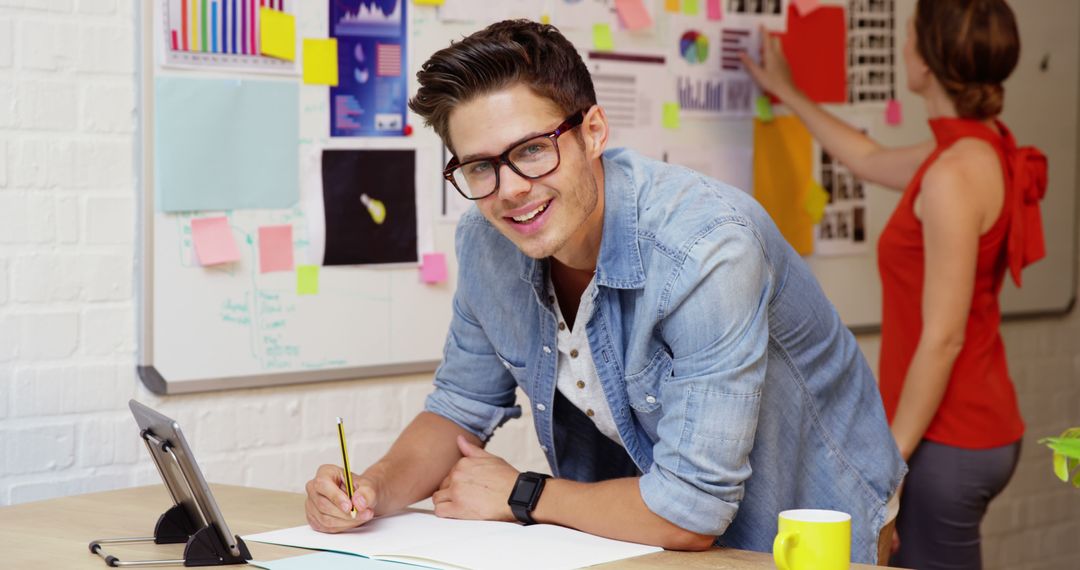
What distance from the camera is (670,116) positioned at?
3.20 metres

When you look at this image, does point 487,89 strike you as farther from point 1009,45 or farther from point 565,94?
point 1009,45

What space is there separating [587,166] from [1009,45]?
4.30 ft

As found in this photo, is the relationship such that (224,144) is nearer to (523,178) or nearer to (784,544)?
(523,178)

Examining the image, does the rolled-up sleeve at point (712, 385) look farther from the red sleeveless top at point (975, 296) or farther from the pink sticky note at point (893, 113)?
the pink sticky note at point (893, 113)

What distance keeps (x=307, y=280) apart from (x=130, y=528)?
2.85 feet

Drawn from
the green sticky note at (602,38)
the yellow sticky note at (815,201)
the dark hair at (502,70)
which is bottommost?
the yellow sticky note at (815,201)

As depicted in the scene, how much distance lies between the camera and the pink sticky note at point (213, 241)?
2.45m

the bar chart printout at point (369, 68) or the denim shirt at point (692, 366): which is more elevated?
the bar chart printout at point (369, 68)

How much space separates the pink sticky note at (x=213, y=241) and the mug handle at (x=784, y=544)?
1394 millimetres

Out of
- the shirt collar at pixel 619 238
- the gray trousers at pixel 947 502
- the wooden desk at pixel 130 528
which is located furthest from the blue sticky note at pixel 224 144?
the gray trousers at pixel 947 502

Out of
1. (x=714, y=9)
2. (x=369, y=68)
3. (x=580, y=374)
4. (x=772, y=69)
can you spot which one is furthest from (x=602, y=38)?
(x=580, y=374)

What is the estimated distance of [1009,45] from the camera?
2.67 meters

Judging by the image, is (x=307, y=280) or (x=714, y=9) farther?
(x=714, y=9)

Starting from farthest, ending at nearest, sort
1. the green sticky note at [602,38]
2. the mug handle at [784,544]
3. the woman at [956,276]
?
the green sticky note at [602,38]
the woman at [956,276]
the mug handle at [784,544]
